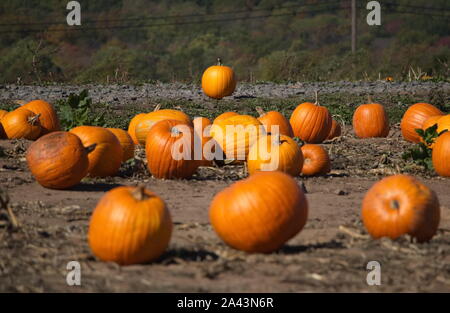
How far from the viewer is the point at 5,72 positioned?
34.0 meters

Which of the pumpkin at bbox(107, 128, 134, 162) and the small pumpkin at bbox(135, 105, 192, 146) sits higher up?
the small pumpkin at bbox(135, 105, 192, 146)

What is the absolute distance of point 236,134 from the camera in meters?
8.83

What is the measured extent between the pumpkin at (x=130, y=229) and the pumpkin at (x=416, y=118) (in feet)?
21.1

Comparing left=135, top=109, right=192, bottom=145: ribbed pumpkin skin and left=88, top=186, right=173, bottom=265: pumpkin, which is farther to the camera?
left=135, top=109, right=192, bottom=145: ribbed pumpkin skin

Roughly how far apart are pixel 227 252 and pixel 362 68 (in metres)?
24.7

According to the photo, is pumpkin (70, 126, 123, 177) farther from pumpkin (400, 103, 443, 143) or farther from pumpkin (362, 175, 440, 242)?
pumpkin (400, 103, 443, 143)

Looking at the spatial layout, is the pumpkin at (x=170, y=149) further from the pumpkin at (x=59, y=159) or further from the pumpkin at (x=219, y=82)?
the pumpkin at (x=219, y=82)

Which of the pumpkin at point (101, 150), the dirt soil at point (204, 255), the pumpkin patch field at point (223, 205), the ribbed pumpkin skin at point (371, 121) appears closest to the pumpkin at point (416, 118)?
the pumpkin patch field at point (223, 205)

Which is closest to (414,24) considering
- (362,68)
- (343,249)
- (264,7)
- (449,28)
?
(449,28)

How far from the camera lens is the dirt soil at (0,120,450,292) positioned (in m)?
4.42

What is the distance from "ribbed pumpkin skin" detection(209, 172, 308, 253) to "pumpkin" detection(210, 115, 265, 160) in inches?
139

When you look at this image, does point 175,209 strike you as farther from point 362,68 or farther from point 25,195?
point 362,68

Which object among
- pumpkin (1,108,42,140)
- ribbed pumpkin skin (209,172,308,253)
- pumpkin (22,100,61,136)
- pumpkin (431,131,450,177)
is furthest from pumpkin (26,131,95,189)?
pumpkin (431,131,450,177)

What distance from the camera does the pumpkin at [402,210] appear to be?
5469 millimetres
